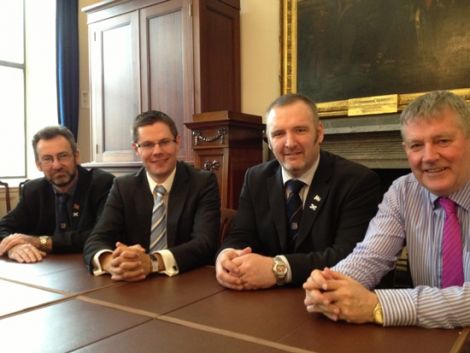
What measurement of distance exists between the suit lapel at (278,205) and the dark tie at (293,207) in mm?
23

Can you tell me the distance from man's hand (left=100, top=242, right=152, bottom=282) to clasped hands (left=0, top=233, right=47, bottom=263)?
0.54m

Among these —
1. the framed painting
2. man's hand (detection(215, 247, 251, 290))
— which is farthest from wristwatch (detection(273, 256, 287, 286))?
the framed painting

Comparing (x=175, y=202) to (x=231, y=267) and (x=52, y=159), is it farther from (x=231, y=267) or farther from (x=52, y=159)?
(x=52, y=159)

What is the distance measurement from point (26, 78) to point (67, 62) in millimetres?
637

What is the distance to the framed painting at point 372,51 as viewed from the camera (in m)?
3.18

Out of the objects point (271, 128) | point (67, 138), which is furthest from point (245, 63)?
point (271, 128)

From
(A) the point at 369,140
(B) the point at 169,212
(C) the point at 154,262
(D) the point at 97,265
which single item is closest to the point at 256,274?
(C) the point at 154,262

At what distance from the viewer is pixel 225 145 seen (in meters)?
3.43

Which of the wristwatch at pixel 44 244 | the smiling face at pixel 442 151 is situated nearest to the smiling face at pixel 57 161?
the wristwatch at pixel 44 244

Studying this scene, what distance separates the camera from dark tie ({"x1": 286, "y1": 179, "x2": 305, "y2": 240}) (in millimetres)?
1771

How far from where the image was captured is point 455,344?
906 millimetres

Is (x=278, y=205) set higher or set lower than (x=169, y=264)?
higher

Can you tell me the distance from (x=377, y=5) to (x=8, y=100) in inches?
170

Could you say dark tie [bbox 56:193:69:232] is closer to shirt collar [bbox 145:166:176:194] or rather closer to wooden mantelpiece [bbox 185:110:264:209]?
shirt collar [bbox 145:166:176:194]
